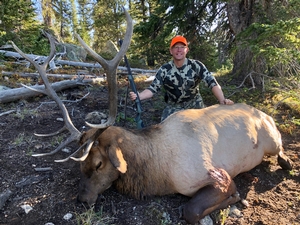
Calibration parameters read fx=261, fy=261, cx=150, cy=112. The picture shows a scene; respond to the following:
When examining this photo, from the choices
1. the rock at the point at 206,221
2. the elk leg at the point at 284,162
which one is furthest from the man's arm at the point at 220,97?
the rock at the point at 206,221

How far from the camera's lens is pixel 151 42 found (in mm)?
8391

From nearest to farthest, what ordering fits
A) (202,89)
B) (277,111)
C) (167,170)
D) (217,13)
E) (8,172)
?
(167,170)
(8,172)
(277,111)
(202,89)
(217,13)

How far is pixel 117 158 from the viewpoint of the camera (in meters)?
2.89

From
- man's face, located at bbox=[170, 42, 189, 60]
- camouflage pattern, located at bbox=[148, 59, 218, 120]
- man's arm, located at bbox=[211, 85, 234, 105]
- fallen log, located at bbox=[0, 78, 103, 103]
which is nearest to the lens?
man's arm, located at bbox=[211, 85, 234, 105]

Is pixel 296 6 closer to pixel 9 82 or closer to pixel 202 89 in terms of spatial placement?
pixel 202 89

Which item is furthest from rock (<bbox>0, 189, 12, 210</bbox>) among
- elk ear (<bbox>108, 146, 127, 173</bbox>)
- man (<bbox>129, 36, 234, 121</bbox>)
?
man (<bbox>129, 36, 234, 121</bbox>)

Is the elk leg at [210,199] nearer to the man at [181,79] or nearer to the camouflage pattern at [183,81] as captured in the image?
the man at [181,79]

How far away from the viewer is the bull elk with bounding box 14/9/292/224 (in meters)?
2.99

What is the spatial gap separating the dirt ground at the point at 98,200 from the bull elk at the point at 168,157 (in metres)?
0.15

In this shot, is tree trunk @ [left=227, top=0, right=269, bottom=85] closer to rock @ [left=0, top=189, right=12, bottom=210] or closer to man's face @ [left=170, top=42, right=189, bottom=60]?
man's face @ [left=170, top=42, right=189, bottom=60]

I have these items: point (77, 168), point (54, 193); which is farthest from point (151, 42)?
point (54, 193)

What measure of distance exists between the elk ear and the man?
69.4 inches

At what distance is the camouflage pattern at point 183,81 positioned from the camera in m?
4.82

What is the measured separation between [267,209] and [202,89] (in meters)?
3.61
